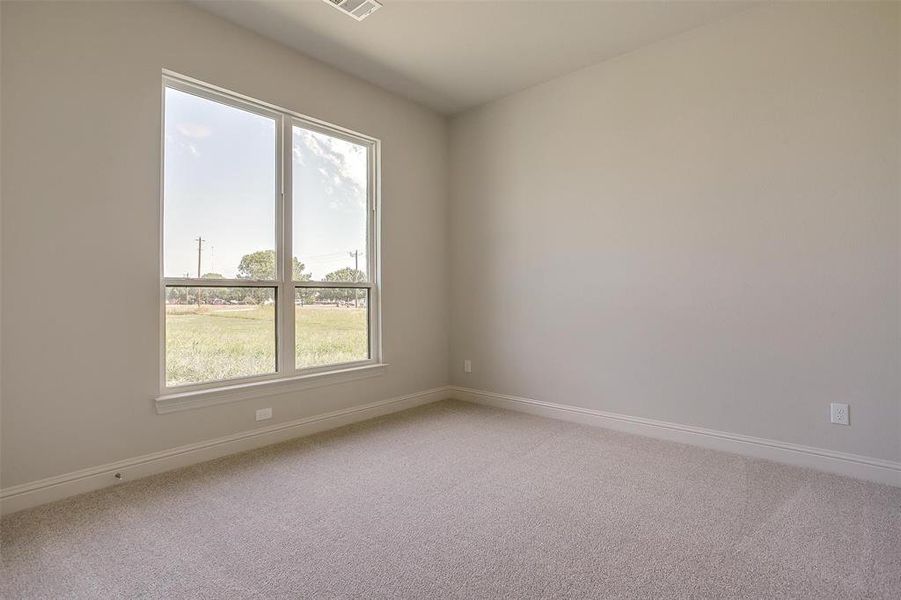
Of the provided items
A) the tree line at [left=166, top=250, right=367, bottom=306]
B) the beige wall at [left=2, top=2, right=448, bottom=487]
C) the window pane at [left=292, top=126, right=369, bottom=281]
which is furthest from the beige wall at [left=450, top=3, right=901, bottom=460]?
the beige wall at [left=2, top=2, right=448, bottom=487]

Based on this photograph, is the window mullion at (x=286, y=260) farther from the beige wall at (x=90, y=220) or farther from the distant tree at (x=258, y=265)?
the beige wall at (x=90, y=220)

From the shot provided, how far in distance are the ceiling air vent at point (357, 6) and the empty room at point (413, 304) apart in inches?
1.4

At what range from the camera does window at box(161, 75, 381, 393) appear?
277 centimetres

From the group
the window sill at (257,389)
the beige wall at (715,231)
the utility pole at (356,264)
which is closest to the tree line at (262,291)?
the utility pole at (356,264)

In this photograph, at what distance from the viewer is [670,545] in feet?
6.00

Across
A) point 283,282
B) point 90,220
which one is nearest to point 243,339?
point 283,282

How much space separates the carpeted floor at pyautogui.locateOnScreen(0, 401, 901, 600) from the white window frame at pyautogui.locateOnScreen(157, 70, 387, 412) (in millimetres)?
478

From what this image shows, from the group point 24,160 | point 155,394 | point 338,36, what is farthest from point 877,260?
point 24,160

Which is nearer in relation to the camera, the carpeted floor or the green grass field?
the carpeted floor

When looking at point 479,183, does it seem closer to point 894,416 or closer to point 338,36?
point 338,36

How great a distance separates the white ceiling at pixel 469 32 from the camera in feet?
9.21

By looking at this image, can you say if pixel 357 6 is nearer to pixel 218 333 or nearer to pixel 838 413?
pixel 218 333

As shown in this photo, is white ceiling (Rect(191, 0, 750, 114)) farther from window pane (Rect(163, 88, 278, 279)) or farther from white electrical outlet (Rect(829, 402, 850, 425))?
white electrical outlet (Rect(829, 402, 850, 425))

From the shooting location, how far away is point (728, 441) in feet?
9.68
